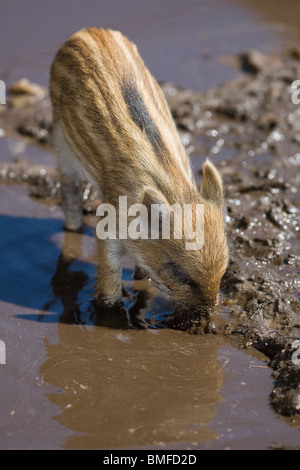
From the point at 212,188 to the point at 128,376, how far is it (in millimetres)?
1480

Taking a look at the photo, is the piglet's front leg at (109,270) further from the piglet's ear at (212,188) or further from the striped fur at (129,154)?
the piglet's ear at (212,188)

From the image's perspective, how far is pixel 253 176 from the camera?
6.89 metres

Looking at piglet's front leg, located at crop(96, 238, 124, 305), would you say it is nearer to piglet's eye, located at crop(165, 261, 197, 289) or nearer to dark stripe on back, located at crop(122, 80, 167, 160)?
piglet's eye, located at crop(165, 261, 197, 289)

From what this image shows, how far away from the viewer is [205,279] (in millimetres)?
4598

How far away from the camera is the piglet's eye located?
4664mm

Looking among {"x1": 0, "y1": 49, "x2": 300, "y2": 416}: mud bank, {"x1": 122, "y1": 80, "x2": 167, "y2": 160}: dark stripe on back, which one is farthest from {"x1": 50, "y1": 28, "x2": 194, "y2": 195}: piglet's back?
{"x1": 0, "y1": 49, "x2": 300, "y2": 416}: mud bank

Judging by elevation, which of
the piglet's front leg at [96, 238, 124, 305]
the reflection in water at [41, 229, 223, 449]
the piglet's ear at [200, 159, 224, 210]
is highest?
the piglet's ear at [200, 159, 224, 210]

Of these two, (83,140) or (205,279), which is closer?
(205,279)

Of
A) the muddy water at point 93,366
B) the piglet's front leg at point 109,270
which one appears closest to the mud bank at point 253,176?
the muddy water at point 93,366

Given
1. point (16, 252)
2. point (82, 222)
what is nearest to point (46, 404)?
point (16, 252)

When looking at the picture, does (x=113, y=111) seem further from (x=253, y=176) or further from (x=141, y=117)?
(x=253, y=176)
